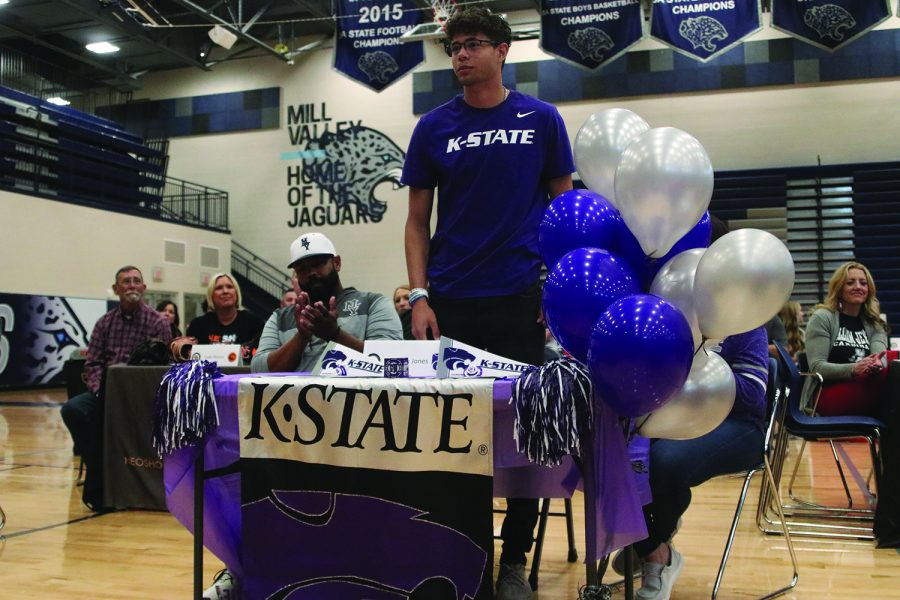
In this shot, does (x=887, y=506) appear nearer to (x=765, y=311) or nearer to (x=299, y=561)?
(x=765, y=311)

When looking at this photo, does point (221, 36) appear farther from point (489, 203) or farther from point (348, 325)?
point (489, 203)

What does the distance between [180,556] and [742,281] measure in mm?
2654

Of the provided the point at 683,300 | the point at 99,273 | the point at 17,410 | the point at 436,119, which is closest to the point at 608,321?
the point at 683,300

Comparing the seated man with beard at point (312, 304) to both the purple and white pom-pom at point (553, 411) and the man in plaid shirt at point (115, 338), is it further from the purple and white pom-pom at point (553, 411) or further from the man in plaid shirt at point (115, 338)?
the man in plaid shirt at point (115, 338)

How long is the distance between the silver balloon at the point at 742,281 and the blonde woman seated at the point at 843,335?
2.91 m

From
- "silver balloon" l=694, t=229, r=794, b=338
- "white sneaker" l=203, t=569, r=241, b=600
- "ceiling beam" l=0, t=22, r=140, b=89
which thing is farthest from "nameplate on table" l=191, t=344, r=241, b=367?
"ceiling beam" l=0, t=22, r=140, b=89

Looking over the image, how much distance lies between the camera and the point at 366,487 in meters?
2.05

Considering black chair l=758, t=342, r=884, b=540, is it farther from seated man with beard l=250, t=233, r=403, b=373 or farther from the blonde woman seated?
seated man with beard l=250, t=233, r=403, b=373

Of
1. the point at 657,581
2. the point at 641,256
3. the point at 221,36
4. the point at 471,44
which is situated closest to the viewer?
the point at 641,256

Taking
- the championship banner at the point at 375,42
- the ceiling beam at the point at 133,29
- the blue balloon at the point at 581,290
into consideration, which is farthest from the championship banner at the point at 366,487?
the ceiling beam at the point at 133,29

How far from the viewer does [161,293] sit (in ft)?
48.0

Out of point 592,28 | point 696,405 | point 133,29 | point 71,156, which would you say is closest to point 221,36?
point 133,29

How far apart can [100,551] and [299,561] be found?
1.80 metres

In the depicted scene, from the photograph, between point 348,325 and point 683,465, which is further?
point 348,325
